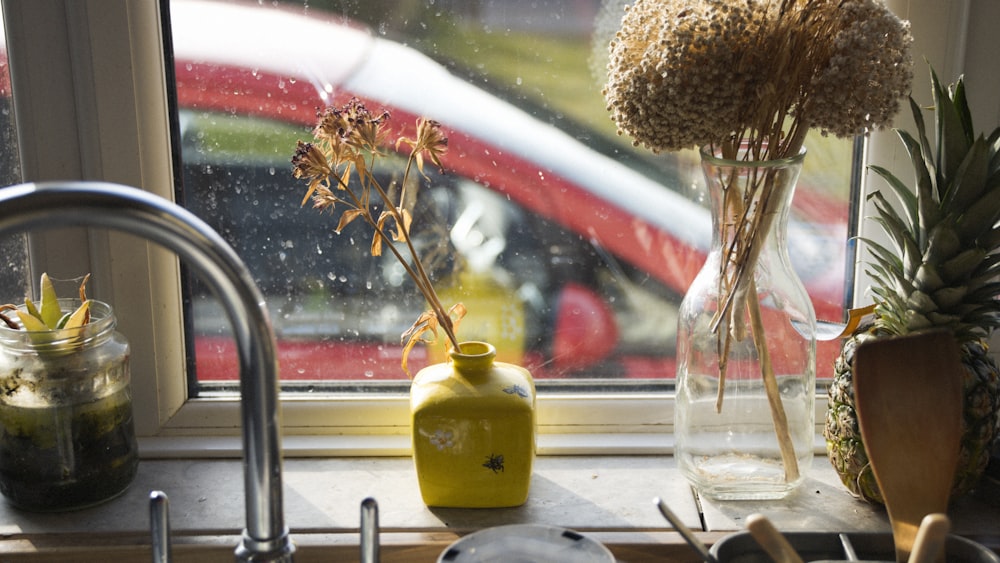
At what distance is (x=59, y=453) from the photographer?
112 cm

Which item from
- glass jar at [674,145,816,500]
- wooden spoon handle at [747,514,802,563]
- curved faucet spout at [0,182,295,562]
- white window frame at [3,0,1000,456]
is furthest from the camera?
white window frame at [3,0,1000,456]

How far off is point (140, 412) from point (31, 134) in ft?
1.21

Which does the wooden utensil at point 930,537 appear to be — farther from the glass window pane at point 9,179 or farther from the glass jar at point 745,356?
the glass window pane at point 9,179

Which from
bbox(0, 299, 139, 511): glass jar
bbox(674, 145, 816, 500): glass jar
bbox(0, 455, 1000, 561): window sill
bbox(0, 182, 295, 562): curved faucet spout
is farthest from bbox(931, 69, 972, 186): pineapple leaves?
bbox(0, 299, 139, 511): glass jar

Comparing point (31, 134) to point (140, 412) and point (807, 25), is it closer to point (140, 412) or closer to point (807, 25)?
point (140, 412)

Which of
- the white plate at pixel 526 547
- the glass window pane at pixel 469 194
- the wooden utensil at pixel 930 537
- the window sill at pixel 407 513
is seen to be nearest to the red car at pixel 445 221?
the glass window pane at pixel 469 194

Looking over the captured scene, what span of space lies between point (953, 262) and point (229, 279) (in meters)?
0.72

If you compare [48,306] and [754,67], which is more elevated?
[754,67]

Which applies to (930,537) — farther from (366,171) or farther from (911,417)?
(366,171)

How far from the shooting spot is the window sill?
1079mm

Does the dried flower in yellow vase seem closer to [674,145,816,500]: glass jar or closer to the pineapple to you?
[674,145,816,500]: glass jar

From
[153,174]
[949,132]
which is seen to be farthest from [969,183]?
[153,174]

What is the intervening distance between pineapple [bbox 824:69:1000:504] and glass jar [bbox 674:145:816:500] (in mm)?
62

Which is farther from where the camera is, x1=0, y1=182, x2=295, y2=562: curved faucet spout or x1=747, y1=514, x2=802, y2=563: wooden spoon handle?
x1=747, y1=514, x2=802, y2=563: wooden spoon handle
